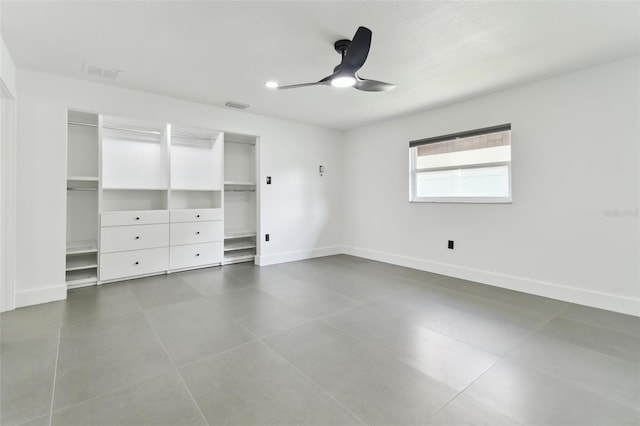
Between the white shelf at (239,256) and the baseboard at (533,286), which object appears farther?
the white shelf at (239,256)

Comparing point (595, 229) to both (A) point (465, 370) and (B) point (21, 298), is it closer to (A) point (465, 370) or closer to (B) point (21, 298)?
(A) point (465, 370)

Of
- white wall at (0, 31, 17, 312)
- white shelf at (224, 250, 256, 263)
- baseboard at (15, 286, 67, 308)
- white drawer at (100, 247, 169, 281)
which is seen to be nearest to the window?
white shelf at (224, 250, 256, 263)

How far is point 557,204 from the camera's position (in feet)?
10.4

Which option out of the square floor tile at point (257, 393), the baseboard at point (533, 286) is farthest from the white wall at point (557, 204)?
the square floor tile at point (257, 393)

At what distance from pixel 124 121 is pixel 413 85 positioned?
3.66 meters

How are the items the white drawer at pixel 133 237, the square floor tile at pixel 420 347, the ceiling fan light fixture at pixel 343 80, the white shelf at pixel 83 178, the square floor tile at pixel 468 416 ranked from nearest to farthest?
the square floor tile at pixel 468 416, the square floor tile at pixel 420 347, the ceiling fan light fixture at pixel 343 80, the white shelf at pixel 83 178, the white drawer at pixel 133 237

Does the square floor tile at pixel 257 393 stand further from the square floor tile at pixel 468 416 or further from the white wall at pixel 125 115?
the white wall at pixel 125 115

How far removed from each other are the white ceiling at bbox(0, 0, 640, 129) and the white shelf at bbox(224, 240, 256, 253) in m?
2.45

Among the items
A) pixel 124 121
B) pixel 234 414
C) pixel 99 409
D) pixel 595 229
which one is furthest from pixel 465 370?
pixel 124 121

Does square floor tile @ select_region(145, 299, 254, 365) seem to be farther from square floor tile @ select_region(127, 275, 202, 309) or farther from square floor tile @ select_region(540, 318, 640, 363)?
square floor tile @ select_region(540, 318, 640, 363)

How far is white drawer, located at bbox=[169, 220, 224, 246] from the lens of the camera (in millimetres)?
4148

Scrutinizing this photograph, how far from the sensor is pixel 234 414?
4.75 ft

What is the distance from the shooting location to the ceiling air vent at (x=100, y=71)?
297 cm

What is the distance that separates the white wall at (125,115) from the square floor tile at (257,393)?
8.30 ft
